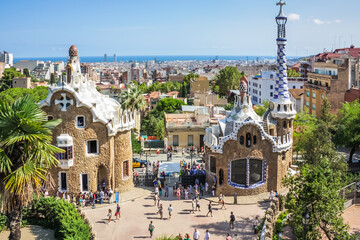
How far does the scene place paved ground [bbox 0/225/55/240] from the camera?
25969 mm

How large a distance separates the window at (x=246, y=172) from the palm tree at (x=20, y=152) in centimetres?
1717

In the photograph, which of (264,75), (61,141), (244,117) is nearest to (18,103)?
(61,141)

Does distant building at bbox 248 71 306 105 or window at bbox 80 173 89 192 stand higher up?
distant building at bbox 248 71 306 105

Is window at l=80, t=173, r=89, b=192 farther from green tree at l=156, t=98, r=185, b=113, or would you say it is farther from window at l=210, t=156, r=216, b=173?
green tree at l=156, t=98, r=185, b=113

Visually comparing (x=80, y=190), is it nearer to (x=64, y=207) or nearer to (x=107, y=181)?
(x=107, y=181)

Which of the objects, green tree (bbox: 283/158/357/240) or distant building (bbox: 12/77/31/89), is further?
distant building (bbox: 12/77/31/89)

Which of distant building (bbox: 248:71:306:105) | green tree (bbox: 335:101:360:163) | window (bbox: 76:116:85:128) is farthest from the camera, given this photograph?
distant building (bbox: 248:71:306:105)

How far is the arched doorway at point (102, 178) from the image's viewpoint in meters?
A: 33.2

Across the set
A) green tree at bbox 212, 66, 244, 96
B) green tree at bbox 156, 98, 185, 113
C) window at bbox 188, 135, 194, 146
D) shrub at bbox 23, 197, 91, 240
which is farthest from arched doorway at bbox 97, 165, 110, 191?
green tree at bbox 212, 66, 244, 96

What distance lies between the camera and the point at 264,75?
3871 inches

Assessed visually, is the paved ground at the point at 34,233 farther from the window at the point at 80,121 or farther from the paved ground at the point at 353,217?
the paved ground at the point at 353,217

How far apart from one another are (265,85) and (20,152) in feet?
257

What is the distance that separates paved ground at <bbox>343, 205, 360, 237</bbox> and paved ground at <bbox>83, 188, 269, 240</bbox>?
5.95m

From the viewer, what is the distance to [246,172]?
32.4 metres
